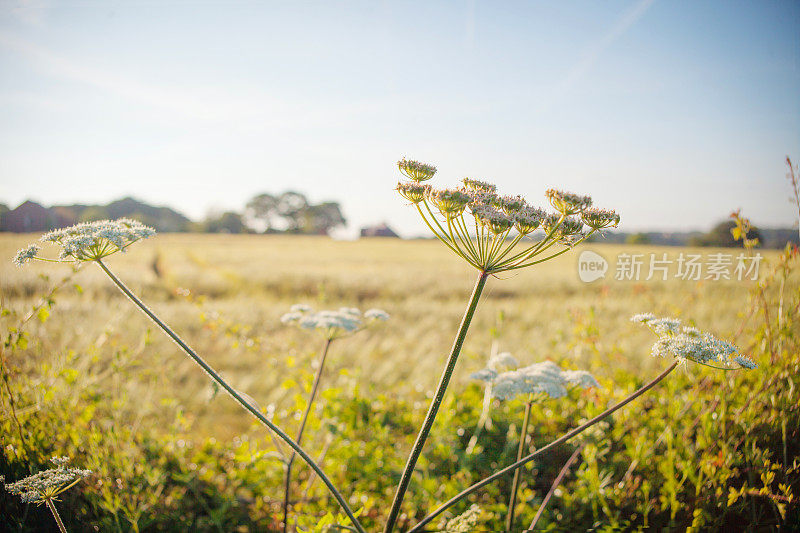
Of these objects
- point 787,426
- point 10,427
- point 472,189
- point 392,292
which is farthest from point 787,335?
point 392,292

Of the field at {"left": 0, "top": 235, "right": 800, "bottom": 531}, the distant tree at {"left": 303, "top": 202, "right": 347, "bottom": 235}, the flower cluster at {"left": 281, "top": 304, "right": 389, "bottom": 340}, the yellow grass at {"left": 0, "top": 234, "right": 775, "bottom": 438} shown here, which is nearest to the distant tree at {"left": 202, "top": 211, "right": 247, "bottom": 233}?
the distant tree at {"left": 303, "top": 202, "right": 347, "bottom": 235}

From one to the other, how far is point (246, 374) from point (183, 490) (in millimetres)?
2905

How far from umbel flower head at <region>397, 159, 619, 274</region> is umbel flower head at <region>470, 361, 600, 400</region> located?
744mm

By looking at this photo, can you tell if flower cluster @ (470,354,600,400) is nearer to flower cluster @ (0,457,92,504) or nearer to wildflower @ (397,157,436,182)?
wildflower @ (397,157,436,182)

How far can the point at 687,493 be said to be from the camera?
2459mm

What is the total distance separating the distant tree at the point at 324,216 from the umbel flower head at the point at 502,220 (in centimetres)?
7378

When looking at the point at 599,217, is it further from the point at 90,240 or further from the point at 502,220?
the point at 90,240

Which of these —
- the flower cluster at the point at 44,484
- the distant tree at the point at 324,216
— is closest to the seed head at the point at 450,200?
the flower cluster at the point at 44,484

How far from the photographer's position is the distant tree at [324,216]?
75125 mm

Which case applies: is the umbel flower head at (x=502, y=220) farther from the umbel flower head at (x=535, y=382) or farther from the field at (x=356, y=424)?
the umbel flower head at (x=535, y=382)

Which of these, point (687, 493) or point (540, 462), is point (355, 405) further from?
point (687, 493)

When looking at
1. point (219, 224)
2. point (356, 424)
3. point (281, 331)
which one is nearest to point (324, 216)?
point (219, 224)

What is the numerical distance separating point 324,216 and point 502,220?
7671 centimetres

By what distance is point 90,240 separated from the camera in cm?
143
